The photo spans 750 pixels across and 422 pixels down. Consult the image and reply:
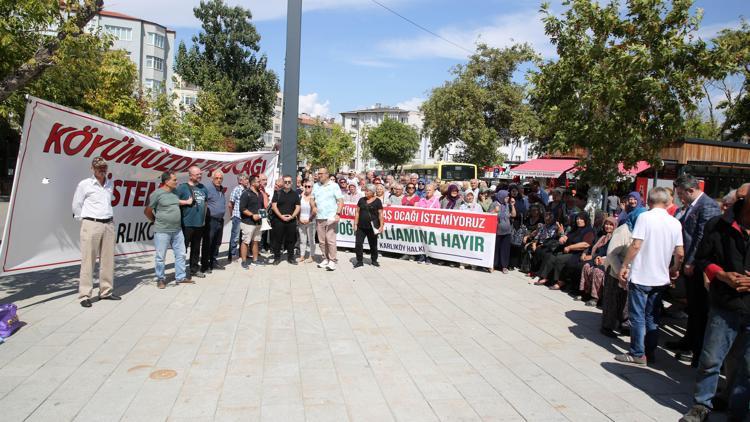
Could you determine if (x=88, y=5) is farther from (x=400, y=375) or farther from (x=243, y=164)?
(x=400, y=375)

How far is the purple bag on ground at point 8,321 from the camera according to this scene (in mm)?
5543

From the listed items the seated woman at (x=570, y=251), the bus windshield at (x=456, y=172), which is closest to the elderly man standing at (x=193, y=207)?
the seated woman at (x=570, y=251)

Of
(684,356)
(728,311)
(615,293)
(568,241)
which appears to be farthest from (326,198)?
(728,311)

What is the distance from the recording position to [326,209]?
10.6m

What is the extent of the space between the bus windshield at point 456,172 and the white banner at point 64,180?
2968 centimetres

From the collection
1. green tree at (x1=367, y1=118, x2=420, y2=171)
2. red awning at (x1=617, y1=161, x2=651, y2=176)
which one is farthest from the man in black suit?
green tree at (x1=367, y1=118, x2=420, y2=171)

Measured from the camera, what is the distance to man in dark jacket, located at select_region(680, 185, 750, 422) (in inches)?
159

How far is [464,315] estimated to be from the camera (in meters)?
7.31

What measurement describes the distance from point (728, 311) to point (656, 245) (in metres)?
1.36

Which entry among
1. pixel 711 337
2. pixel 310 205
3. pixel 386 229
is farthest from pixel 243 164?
pixel 711 337

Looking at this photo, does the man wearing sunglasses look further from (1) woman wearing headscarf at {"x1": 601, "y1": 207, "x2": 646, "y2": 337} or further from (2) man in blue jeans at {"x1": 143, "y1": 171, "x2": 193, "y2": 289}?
(1) woman wearing headscarf at {"x1": 601, "y1": 207, "x2": 646, "y2": 337}

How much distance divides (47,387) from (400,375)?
311 cm

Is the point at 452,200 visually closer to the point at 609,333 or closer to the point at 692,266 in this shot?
the point at 609,333

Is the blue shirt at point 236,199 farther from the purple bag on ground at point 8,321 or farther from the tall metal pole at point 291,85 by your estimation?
the purple bag on ground at point 8,321
